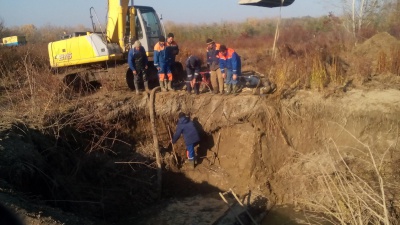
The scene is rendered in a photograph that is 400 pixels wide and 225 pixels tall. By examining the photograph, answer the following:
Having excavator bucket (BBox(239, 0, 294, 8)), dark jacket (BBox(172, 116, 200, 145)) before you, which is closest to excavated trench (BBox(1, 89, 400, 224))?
dark jacket (BBox(172, 116, 200, 145))

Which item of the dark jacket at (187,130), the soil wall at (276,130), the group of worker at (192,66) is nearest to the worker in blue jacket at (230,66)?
the group of worker at (192,66)

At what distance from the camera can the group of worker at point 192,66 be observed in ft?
31.5

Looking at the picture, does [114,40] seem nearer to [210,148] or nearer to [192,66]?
[192,66]

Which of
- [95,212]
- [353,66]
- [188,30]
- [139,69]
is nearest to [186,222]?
[95,212]

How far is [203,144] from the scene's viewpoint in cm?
1010

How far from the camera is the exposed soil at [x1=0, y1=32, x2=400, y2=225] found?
25.9 feet

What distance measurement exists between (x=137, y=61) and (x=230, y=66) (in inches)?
95.1

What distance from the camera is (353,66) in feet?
37.9

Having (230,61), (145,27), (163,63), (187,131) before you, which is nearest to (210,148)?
(187,131)

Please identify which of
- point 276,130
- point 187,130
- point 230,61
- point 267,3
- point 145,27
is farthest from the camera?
point 267,3

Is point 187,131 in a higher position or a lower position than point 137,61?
lower

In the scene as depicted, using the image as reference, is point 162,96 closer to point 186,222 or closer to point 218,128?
point 218,128

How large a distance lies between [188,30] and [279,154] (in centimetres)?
1919

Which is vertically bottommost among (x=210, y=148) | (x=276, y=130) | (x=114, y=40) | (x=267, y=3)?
(x=210, y=148)
